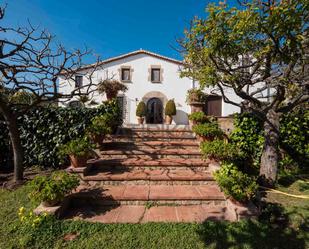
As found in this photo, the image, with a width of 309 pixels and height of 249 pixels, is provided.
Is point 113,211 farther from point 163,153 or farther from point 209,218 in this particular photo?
point 163,153

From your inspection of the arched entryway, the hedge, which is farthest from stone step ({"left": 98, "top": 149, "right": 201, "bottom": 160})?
the arched entryway

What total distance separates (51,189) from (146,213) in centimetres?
146

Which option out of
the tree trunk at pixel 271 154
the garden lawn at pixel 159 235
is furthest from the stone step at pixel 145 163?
the garden lawn at pixel 159 235

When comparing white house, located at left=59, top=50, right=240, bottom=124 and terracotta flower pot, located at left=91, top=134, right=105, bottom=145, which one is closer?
terracotta flower pot, located at left=91, top=134, right=105, bottom=145

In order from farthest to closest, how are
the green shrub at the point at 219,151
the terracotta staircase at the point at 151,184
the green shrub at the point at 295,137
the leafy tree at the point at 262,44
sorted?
the green shrub at the point at 295,137
the green shrub at the point at 219,151
the terracotta staircase at the point at 151,184
the leafy tree at the point at 262,44

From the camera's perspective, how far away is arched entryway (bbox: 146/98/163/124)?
13.0 m

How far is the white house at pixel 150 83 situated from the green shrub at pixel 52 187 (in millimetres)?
9962

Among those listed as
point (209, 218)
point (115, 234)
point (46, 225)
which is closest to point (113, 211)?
point (115, 234)

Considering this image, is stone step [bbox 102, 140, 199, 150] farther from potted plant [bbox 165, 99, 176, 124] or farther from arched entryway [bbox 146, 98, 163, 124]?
arched entryway [bbox 146, 98, 163, 124]

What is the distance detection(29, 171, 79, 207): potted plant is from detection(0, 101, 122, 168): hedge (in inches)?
87.3

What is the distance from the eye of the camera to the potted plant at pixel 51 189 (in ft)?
8.30

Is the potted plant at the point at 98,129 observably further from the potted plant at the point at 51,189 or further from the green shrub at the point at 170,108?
the green shrub at the point at 170,108

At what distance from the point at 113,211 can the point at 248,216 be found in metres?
2.06

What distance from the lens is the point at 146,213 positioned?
2.76 meters
